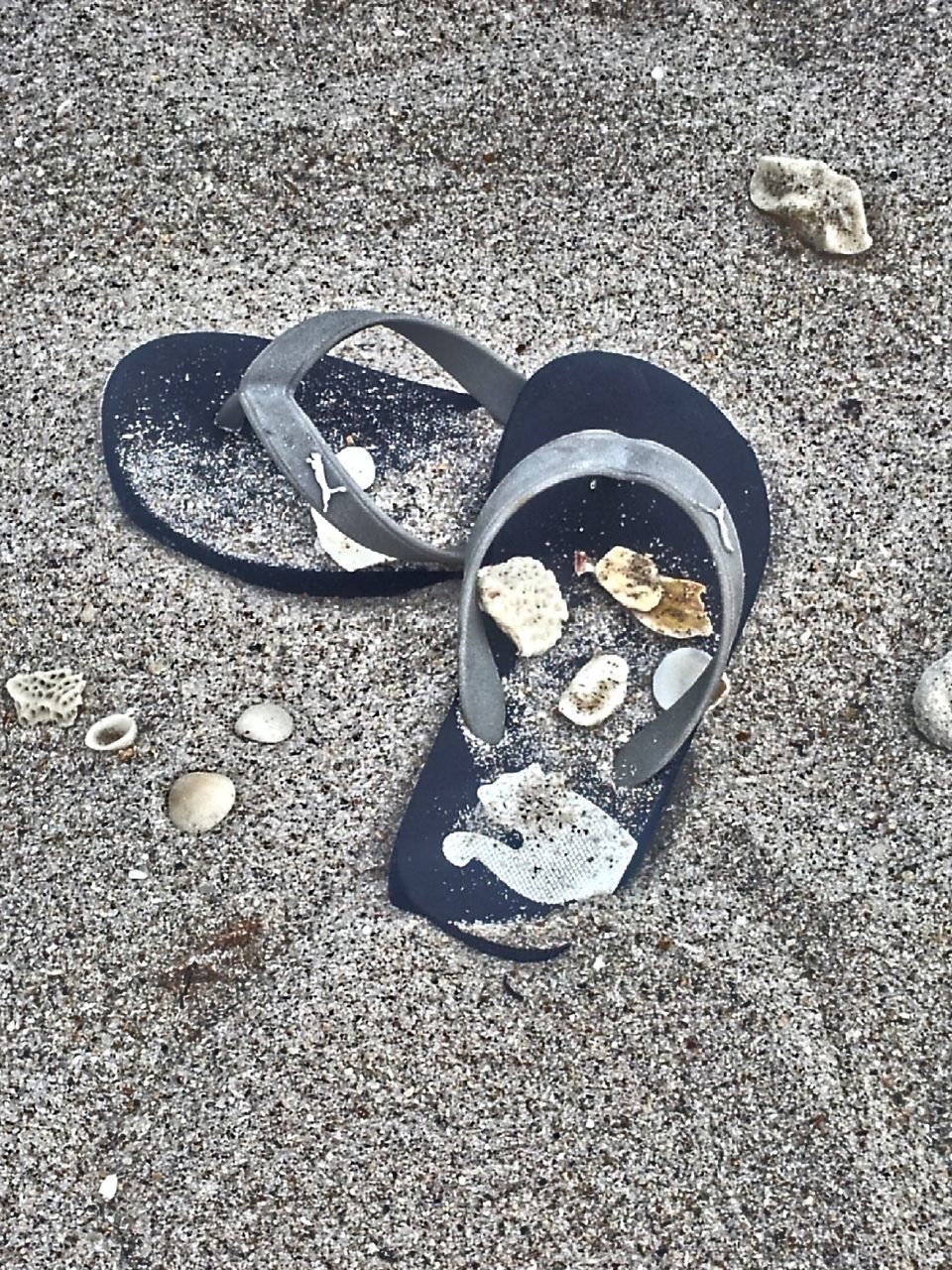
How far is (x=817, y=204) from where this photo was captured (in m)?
1.78

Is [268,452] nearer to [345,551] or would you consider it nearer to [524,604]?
[345,551]

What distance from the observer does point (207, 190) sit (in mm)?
1858

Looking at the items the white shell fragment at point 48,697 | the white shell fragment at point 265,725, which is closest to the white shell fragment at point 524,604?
the white shell fragment at point 265,725

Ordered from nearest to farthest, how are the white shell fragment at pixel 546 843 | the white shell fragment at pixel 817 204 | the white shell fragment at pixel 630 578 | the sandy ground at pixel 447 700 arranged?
1. the sandy ground at pixel 447 700
2. the white shell fragment at pixel 546 843
3. the white shell fragment at pixel 630 578
4. the white shell fragment at pixel 817 204

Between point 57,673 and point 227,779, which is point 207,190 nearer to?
point 57,673

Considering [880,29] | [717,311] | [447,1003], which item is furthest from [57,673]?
[880,29]

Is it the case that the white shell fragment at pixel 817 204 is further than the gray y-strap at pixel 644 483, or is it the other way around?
the white shell fragment at pixel 817 204

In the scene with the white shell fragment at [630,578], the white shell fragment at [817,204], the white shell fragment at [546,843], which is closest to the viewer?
the white shell fragment at [546,843]

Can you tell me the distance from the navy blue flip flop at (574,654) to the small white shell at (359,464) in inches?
7.6

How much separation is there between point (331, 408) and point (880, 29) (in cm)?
116

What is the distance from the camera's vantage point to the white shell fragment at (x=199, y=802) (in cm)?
151

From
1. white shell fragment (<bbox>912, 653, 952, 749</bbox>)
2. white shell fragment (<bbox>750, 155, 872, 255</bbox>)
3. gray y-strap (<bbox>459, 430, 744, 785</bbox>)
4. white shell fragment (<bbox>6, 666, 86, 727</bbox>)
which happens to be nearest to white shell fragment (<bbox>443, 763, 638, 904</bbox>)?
gray y-strap (<bbox>459, 430, 744, 785</bbox>)

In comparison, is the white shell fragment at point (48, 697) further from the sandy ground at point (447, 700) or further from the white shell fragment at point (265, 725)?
the white shell fragment at point (265, 725)

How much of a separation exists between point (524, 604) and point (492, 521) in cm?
19
